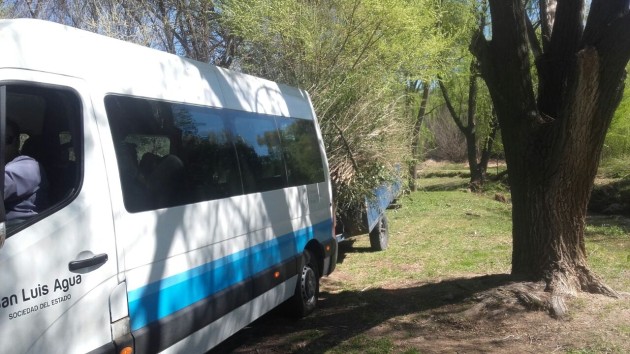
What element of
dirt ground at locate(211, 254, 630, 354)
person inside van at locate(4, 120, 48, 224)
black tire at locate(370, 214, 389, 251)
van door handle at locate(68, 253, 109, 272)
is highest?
person inside van at locate(4, 120, 48, 224)

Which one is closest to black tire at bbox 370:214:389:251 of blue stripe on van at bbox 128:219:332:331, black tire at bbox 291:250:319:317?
black tire at bbox 291:250:319:317

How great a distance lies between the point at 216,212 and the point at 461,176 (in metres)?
33.2

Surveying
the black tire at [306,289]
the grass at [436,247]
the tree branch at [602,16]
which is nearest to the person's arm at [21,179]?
the black tire at [306,289]

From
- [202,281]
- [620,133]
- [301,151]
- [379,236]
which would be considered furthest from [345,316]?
[620,133]

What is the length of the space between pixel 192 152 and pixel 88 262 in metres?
1.42

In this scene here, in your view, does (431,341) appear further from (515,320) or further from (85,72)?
(85,72)

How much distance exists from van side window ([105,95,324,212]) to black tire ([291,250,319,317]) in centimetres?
96

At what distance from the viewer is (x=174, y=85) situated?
4414 millimetres

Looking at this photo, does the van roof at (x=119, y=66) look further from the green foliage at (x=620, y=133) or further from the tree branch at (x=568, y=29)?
the green foliage at (x=620, y=133)

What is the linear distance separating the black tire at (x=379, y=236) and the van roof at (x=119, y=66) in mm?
5362

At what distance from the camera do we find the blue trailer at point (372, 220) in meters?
9.51

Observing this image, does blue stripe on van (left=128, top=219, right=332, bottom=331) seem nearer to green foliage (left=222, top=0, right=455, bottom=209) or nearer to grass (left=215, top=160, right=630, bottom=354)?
grass (left=215, top=160, right=630, bottom=354)

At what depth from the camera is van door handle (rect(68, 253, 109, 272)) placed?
3.19 metres

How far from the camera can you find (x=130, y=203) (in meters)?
3.66
